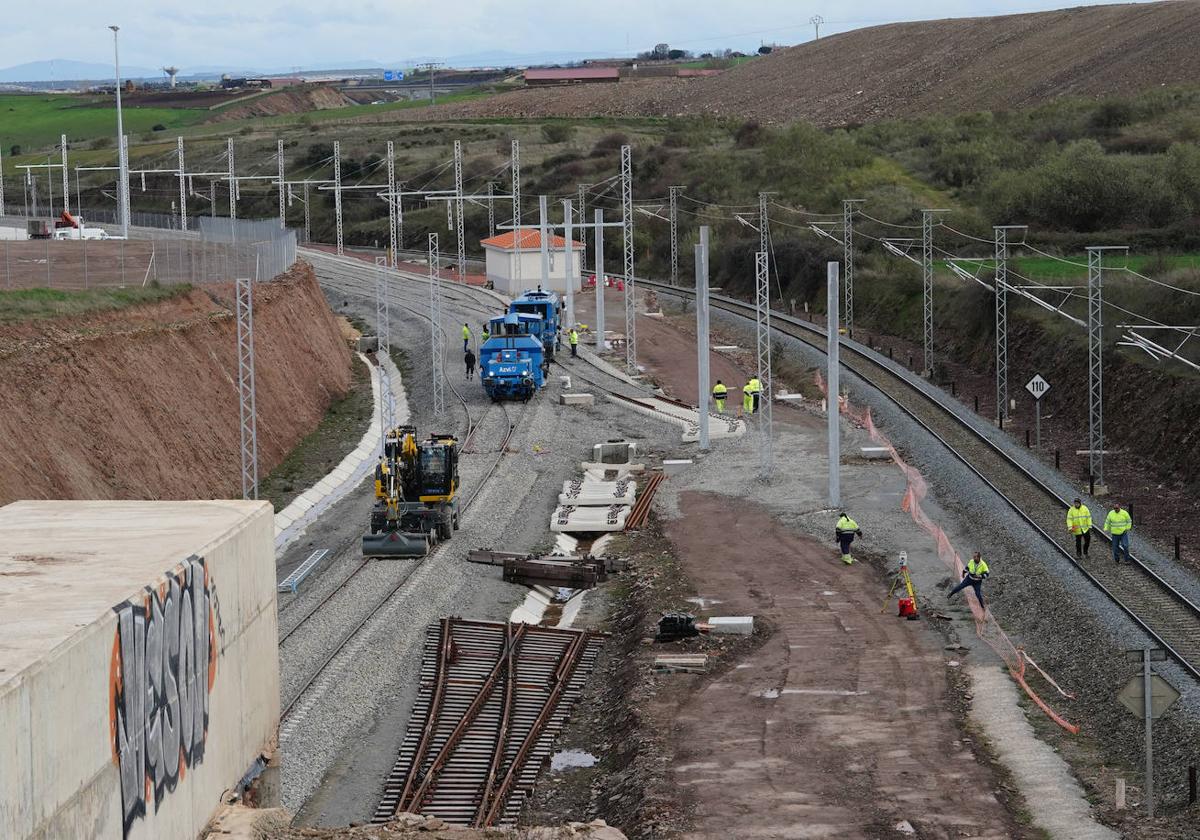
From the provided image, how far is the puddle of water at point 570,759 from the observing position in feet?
76.9

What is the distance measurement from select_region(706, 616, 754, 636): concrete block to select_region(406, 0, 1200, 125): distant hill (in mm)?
122397

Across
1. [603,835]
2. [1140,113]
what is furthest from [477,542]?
[1140,113]

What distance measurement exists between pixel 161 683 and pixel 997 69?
167 m

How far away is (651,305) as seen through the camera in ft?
278

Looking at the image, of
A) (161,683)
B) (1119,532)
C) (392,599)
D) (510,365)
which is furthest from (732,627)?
(510,365)

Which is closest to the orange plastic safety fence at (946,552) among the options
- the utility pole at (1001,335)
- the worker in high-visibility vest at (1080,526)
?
the worker in high-visibility vest at (1080,526)

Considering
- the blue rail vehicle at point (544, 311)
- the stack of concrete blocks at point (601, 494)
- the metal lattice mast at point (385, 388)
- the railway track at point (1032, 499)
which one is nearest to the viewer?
the railway track at point (1032, 499)

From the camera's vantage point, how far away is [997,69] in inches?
6698

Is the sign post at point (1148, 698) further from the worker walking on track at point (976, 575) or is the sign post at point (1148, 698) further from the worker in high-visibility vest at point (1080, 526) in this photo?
→ the worker in high-visibility vest at point (1080, 526)

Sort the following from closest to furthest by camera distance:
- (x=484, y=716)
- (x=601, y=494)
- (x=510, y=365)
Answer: (x=484, y=716), (x=601, y=494), (x=510, y=365)

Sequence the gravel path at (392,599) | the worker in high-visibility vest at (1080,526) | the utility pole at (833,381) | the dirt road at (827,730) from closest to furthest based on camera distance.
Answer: the dirt road at (827,730)
the gravel path at (392,599)
the worker in high-visibility vest at (1080,526)
the utility pole at (833,381)

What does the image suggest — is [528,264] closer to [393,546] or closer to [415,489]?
[415,489]

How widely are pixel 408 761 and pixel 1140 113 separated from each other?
108 m

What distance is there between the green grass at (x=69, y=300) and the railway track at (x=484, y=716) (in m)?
17.7
